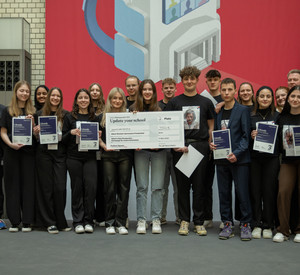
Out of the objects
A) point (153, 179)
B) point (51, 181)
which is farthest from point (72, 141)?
point (153, 179)

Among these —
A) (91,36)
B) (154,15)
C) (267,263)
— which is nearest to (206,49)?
(154,15)

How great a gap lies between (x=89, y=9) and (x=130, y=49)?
120 centimetres

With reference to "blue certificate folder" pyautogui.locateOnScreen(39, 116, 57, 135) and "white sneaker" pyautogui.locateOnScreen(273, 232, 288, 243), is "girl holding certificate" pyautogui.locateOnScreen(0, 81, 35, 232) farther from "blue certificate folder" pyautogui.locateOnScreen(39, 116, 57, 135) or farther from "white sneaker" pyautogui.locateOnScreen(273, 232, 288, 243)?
"white sneaker" pyautogui.locateOnScreen(273, 232, 288, 243)

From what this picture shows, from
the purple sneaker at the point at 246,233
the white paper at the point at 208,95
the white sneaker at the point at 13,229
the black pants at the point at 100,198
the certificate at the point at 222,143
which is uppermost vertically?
the white paper at the point at 208,95

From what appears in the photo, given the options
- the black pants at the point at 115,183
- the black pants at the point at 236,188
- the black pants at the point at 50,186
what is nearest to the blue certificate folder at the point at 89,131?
the black pants at the point at 115,183

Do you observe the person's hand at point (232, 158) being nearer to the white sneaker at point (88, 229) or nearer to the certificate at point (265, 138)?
the certificate at point (265, 138)

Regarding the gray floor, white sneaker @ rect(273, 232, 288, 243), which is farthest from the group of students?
the gray floor

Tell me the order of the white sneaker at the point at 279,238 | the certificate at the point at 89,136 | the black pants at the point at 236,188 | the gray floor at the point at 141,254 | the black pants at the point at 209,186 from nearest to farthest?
the gray floor at the point at 141,254
the white sneaker at the point at 279,238
the black pants at the point at 236,188
the certificate at the point at 89,136
the black pants at the point at 209,186

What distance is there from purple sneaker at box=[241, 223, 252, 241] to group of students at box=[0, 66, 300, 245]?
0.03 m

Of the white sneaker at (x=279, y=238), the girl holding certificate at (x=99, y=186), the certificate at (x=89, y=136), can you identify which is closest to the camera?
the white sneaker at (x=279, y=238)

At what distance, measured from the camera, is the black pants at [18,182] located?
3945mm

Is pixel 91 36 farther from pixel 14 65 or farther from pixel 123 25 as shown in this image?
Result: pixel 14 65

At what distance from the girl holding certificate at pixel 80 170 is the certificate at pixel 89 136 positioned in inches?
3.2

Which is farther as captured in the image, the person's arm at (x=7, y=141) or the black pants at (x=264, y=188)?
the person's arm at (x=7, y=141)
